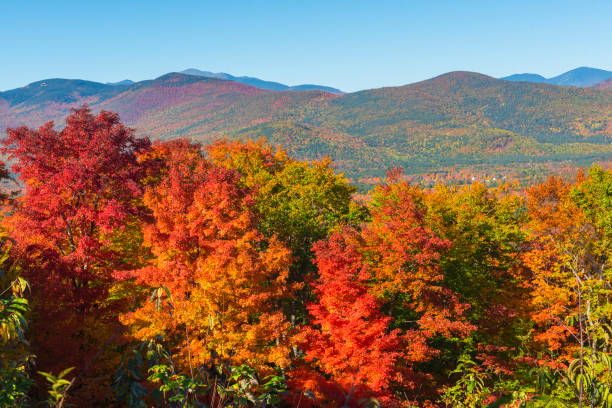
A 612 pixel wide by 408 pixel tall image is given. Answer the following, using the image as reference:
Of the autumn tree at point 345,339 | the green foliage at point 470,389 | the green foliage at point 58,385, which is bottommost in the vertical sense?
the autumn tree at point 345,339

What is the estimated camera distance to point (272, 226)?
95.3 ft

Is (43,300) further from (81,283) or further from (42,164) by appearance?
(42,164)

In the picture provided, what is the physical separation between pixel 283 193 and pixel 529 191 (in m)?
33.9

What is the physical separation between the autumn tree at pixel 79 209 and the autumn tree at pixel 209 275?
2.24m

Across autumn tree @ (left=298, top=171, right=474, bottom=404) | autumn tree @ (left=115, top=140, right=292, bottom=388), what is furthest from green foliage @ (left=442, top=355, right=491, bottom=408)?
autumn tree @ (left=115, top=140, right=292, bottom=388)

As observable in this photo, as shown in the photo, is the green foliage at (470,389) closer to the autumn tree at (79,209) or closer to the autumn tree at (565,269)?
the autumn tree at (565,269)

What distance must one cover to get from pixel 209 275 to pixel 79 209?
7.51 m

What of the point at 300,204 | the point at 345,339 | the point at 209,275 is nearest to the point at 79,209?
the point at 209,275

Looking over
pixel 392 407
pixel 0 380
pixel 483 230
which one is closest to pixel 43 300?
pixel 0 380

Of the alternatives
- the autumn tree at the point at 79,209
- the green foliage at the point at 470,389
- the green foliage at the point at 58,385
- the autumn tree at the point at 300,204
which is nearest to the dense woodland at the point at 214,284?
the autumn tree at the point at 79,209

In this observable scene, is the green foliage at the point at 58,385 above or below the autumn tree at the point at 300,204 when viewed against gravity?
above

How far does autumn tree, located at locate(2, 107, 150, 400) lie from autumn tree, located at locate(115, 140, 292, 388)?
7.36 feet

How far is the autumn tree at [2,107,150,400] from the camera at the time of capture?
18078 millimetres

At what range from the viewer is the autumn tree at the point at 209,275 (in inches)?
661
